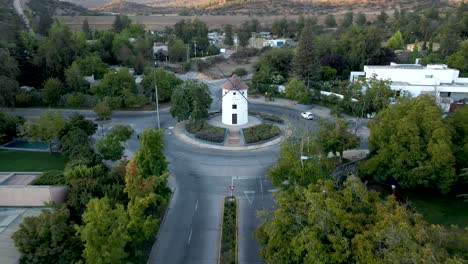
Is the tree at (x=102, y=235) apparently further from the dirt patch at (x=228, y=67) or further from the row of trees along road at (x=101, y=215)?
the dirt patch at (x=228, y=67)

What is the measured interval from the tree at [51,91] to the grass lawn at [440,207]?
141ft

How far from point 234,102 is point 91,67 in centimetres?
2630

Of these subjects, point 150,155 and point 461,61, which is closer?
point 150,155

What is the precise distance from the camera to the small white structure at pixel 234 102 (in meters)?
39.6

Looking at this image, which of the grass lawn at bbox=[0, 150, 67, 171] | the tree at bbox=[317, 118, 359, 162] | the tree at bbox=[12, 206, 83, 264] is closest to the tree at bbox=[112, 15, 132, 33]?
the grass lawn at bbox=[0, 150, 67, 171]

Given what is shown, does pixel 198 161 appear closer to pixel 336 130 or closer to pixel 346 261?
pixel 336 130

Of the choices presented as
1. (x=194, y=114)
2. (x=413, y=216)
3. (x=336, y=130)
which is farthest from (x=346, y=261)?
(x=194, y=114)

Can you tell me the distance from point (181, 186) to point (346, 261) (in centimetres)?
1557

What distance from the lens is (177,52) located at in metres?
76.1

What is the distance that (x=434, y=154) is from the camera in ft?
82.4

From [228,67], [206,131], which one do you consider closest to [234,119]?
Answer: [206,131]

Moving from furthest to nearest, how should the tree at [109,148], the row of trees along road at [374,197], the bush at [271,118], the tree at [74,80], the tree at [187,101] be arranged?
the tree at [74,80], the bush at [271,118], the tree at [187,101], the tree at [109,148], the row of trees along road at [374,197]

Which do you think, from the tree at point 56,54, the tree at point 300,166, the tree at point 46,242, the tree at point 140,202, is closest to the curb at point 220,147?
the tree at point 300,166

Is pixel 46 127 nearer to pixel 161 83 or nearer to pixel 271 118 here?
pixel 161 83
